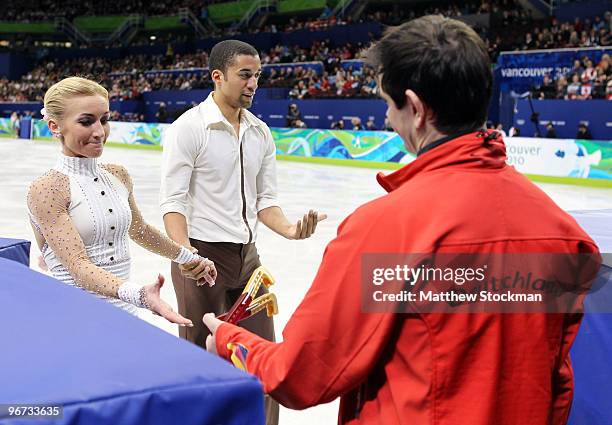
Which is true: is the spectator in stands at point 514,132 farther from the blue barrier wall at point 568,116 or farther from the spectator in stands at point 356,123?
the spectator in stands at point 356,123

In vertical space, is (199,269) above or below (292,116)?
above

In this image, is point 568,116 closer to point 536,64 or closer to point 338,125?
point 536,64

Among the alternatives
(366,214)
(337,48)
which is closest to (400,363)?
(366,214)

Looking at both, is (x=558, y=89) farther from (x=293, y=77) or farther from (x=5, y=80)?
(x=5, y=80)

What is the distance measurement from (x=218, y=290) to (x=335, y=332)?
1.91 m

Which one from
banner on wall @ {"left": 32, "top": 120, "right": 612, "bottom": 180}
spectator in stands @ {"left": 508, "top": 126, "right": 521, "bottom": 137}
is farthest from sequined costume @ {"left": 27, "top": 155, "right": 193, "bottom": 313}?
spectator in stands @ {"left": 508, "top": 126, "right": 521, "bottom": 137}

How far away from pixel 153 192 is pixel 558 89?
10422mm

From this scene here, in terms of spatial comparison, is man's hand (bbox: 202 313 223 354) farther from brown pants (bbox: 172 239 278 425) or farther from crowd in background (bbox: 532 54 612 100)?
crowd in background (bbox: 532 54 612 100)

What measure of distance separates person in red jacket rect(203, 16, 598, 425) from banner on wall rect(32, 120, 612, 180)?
9182 mm

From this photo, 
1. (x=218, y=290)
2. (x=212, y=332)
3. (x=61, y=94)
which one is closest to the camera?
(x=212, y=332)

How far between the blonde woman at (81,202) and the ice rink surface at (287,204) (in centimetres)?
133

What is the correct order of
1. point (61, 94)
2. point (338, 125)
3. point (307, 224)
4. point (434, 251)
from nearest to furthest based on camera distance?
1. point (434, 251)
2. point (61, 94)
3. point (307, 224)
4. point (338, 125)

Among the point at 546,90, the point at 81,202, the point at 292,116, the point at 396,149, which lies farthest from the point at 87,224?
the point at 292,116

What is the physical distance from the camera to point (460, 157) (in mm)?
1284
